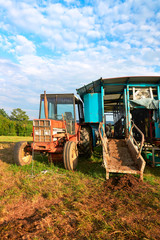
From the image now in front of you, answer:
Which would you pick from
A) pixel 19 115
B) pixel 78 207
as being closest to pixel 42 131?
pixel 78 207

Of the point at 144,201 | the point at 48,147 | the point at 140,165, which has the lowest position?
the point at 144,201

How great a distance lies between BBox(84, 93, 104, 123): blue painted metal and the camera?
8.94m

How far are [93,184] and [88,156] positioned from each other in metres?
3.25

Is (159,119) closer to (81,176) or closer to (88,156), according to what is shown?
(88,156)

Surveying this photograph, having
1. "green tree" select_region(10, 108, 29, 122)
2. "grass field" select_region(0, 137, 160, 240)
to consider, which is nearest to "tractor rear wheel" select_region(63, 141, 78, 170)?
"grass field" select_region(0, 137, 160, 240)

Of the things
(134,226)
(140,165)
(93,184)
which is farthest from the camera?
(140,165)

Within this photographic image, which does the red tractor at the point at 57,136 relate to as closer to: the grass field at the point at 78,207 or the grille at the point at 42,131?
the grille at the point at 42,131

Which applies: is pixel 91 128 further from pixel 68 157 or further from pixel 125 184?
pixel 125 184

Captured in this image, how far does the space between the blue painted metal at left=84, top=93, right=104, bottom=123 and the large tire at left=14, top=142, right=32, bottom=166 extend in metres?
3.80

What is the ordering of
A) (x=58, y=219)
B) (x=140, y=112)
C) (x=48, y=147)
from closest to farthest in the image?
(x=58, y=219) → (x=48, y=147) → (x=140, y=112)

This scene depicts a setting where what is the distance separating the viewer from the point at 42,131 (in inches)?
237

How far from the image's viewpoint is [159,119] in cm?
812

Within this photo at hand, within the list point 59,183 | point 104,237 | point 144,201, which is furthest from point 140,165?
point 104,237

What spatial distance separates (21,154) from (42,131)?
54.5 inches
